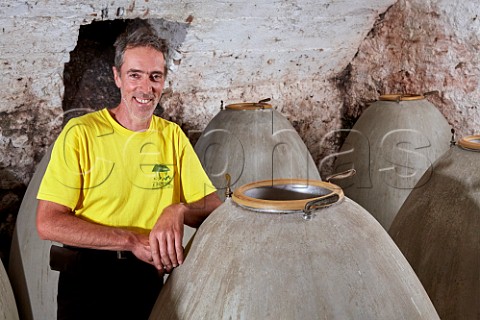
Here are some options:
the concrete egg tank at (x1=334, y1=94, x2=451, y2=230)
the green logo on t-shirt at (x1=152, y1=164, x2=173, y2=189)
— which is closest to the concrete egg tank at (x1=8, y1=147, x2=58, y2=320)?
the green logo on t-shirt at (x1=152, y1=164, x2=173, y2=189)

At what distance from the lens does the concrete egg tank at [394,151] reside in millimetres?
2969

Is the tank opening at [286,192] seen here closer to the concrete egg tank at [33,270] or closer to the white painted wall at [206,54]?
the concrete egg tank at [33,270]

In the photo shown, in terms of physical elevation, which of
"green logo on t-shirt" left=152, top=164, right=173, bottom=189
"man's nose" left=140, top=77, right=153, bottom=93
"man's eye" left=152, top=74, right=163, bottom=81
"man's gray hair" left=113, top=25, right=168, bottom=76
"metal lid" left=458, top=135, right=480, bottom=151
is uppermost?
"man's gray hair" left=113, top=25, right=168, bottom=76

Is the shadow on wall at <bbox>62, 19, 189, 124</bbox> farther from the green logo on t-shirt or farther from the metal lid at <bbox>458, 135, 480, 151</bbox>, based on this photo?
the metal lid at <bbox>458, 135, 480, 151</bbox>

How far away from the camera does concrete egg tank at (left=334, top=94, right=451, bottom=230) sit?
297 centimetres

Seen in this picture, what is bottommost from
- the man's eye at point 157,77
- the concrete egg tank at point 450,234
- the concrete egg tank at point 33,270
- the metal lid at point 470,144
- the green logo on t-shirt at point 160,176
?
the concrete egg tank at point 33,270

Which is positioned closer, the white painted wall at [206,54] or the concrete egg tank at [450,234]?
the concrete egg tank at [450,234]

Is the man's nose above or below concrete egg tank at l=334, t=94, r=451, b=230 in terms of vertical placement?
above

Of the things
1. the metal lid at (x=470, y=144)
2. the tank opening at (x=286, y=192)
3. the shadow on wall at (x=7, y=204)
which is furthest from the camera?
the shadow on wall at (x=7, y=204)

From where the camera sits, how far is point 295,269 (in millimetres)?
1143

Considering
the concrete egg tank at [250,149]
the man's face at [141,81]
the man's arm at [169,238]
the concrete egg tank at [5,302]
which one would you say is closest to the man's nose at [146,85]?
the man's face at [141,81]

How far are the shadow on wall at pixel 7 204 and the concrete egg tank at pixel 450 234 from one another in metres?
1.75

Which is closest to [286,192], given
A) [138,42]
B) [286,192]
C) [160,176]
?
[286,192]

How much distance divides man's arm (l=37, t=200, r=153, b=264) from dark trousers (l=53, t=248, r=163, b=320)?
8cm
